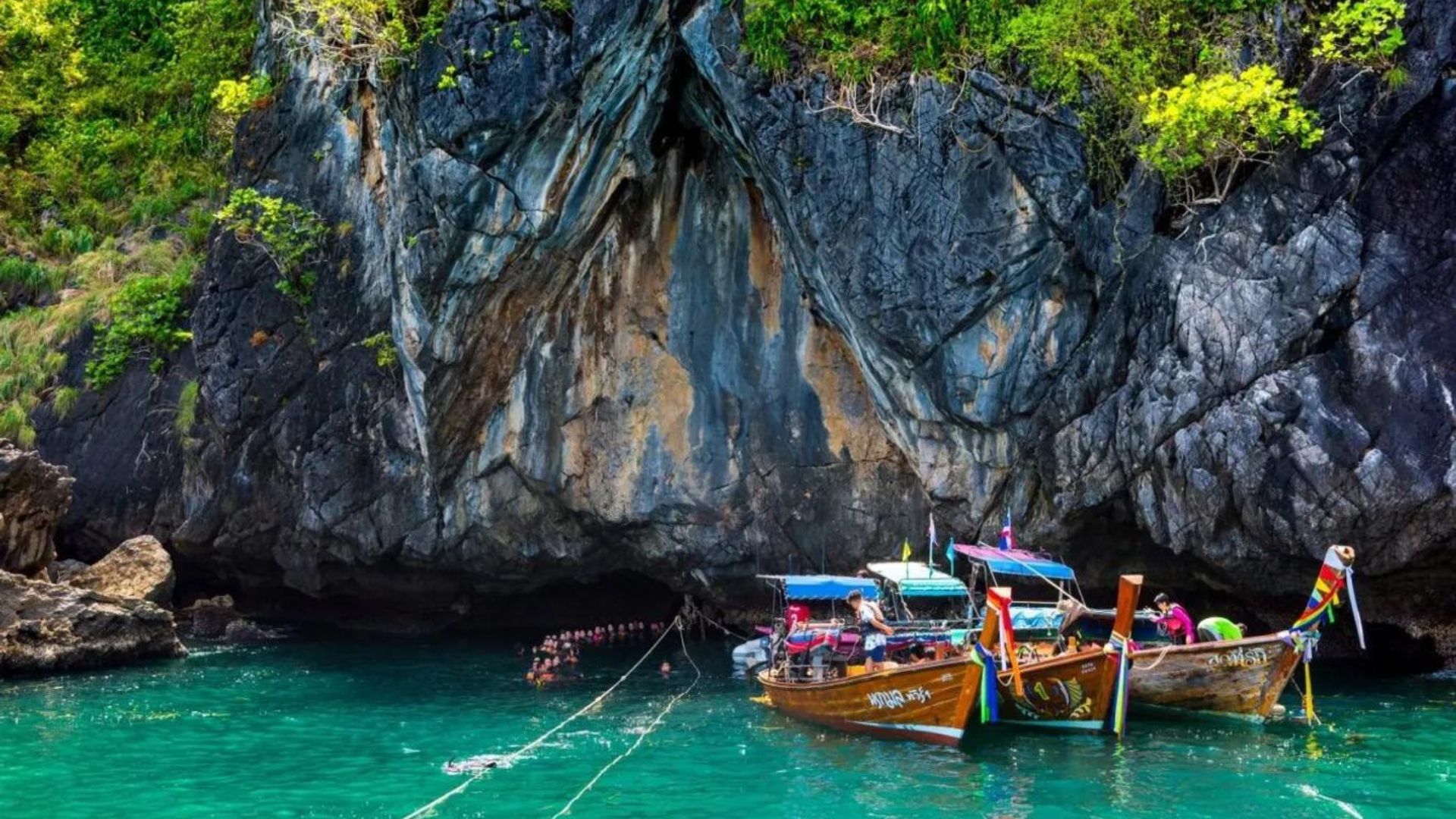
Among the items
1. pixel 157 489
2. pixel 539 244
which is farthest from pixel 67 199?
pixel 539 244

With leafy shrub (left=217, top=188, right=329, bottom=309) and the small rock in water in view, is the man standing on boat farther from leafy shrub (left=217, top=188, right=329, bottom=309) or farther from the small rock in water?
the small rock in water

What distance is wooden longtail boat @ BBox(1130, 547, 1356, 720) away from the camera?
17750 mm

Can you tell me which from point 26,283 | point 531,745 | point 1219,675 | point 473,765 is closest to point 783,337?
point 531,745

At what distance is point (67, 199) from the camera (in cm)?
3619

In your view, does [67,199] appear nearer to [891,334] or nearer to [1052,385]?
[891,334]

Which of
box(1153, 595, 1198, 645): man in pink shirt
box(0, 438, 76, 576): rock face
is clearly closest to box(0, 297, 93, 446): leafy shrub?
box(0, 438, 76, 576): rock face

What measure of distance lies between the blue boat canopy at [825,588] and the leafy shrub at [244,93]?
16.1 meters

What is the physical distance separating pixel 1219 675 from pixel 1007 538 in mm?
4218

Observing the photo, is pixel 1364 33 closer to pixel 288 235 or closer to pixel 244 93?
pixel 288 235

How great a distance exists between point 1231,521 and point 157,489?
2235cm

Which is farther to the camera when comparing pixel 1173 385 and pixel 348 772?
pixel 1173 385

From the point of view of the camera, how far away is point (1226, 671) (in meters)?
18.2

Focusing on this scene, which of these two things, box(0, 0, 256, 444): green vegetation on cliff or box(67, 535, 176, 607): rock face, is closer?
box(67, 535, 176, 607): rock face

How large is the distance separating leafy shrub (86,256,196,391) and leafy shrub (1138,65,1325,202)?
21671mm
